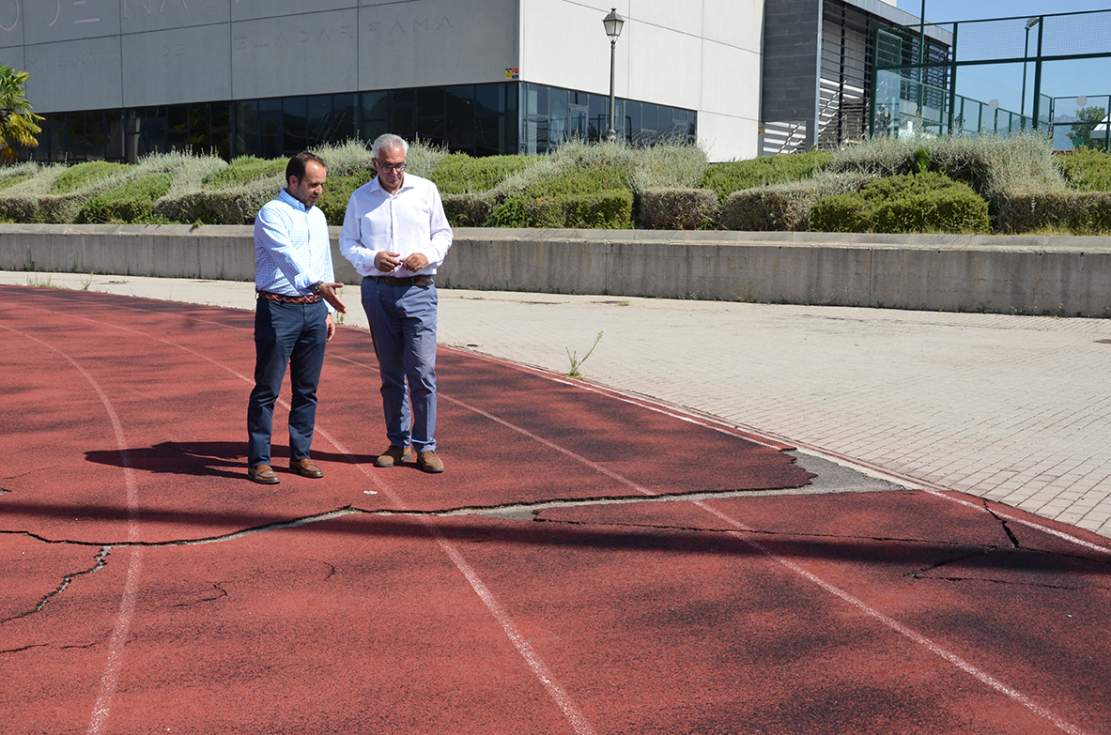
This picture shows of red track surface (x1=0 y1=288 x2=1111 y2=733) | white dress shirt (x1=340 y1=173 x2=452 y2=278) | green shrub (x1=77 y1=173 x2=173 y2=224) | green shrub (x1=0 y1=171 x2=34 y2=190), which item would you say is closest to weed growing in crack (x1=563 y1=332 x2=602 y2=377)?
red track surface (x1=0 y1=288 x2=1111 y2=733)

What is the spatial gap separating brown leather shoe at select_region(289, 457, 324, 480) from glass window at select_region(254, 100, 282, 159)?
107 ft

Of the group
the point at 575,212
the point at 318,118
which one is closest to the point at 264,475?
the point at 575,212

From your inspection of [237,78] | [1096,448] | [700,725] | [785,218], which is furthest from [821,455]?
[237,78]

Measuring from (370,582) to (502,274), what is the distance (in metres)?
15.9

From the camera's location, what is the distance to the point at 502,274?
2102 centimetres

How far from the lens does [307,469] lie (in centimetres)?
725

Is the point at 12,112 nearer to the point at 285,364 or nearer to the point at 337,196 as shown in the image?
the point at 337,196

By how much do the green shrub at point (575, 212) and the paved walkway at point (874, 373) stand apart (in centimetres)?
255

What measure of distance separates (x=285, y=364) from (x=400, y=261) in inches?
35.9

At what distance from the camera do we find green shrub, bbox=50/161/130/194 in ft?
102

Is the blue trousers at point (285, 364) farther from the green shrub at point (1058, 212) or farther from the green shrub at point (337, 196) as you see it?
the green shrub at point (337, 196)

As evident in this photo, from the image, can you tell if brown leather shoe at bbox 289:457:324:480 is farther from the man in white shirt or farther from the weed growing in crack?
the weed growing in crack

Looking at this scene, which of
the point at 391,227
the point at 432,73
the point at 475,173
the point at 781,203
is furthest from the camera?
the point at 432,73

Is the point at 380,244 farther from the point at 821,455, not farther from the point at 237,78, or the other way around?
the point at 237,78
